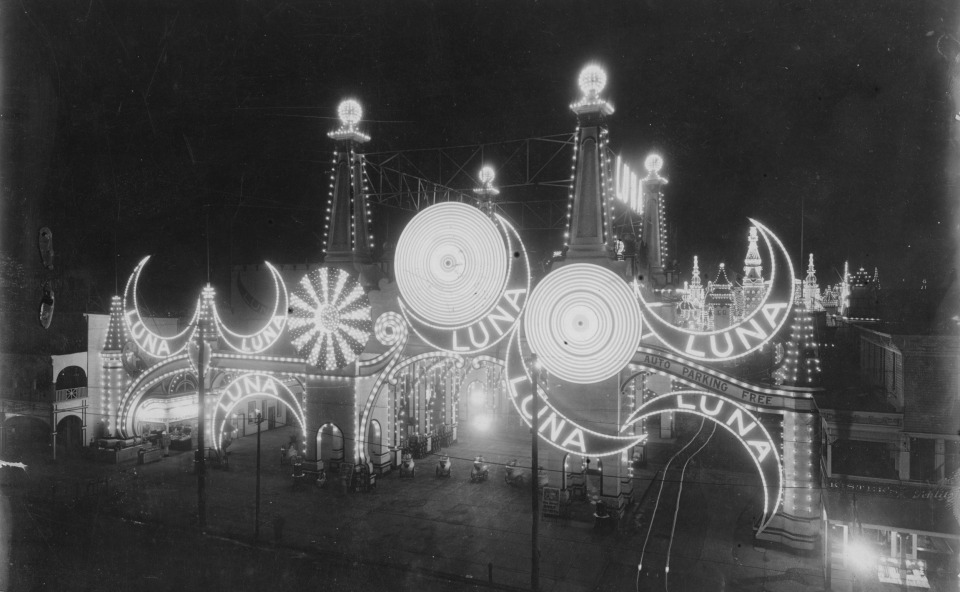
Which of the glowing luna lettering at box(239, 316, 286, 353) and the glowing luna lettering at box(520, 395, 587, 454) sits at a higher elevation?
the glowing luna lettering at box(239, 316, 286, 353)

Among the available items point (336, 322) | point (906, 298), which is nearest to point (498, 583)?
point (336, 322)

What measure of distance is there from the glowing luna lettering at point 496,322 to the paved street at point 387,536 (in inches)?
251

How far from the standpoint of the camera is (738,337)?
62.6ft

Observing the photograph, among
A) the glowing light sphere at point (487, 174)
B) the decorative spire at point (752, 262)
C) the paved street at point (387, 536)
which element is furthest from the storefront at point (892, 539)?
the decorative spire at point (752, 262)

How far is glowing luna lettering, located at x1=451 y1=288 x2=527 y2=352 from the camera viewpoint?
872 inches

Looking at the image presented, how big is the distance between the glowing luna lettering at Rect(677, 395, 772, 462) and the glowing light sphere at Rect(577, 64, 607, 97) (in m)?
11.1

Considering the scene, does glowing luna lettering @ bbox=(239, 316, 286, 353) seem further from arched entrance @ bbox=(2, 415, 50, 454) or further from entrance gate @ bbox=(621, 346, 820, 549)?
entrance gate @ bbox=(621, 346, 820, 549)

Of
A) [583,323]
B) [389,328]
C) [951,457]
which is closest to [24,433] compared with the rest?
[389,328]

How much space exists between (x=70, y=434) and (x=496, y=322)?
24371 millimetres

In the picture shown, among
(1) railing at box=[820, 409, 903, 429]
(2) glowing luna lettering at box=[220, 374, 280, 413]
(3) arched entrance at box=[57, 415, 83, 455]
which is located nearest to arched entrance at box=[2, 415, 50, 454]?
(3) arched entrance at box=[57, 415, 83, 455]

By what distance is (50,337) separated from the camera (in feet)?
105

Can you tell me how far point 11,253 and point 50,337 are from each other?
579 centimetres

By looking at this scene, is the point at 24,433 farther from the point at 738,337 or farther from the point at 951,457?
the point at 951,457

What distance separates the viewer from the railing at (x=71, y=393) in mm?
29531
